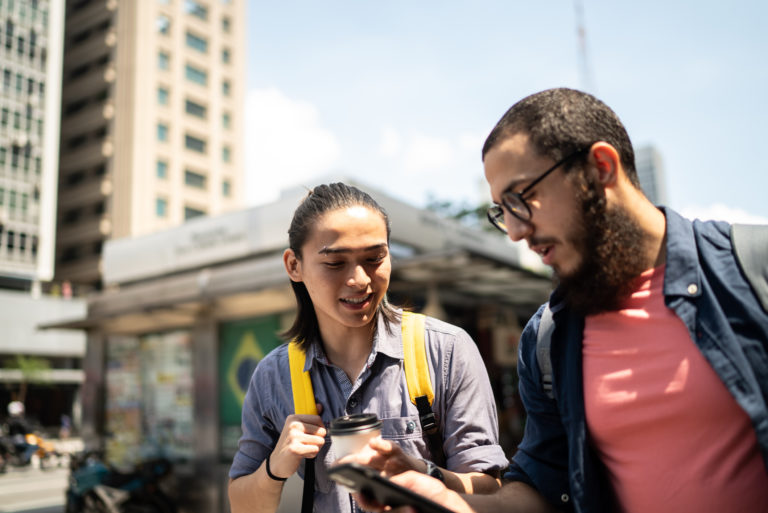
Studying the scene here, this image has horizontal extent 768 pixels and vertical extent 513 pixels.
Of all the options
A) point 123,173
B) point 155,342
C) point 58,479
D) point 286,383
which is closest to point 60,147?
point 123,173

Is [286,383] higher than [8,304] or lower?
lower

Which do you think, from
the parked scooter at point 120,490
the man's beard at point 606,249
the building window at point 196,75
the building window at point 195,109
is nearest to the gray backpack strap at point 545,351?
the man's beard at point 606,249

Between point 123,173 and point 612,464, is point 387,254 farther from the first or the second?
point 123,173

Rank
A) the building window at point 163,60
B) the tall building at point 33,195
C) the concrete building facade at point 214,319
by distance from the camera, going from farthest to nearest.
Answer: the building window at point 163,60
the tall building at point 33,195
the concrete building facade at point 214,319

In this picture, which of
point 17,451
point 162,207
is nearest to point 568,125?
point 17,451

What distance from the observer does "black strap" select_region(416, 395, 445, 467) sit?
184cm

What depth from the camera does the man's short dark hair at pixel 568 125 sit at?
148 cm

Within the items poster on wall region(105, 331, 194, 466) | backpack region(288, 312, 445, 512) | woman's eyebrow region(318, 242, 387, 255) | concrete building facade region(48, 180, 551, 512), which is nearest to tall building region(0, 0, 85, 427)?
poster on wall region(105, 331, 194, 466)

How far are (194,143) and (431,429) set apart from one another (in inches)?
1788

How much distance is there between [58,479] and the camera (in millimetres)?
16828

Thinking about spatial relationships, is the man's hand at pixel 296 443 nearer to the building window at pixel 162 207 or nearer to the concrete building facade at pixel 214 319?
the concrete building facade at pixel 214 319

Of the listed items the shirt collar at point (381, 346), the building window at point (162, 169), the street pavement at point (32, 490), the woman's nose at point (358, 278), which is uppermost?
the building window at point (162, 169)

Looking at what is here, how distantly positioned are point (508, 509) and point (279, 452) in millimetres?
673

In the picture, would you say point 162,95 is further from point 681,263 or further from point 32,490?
point 681,263
